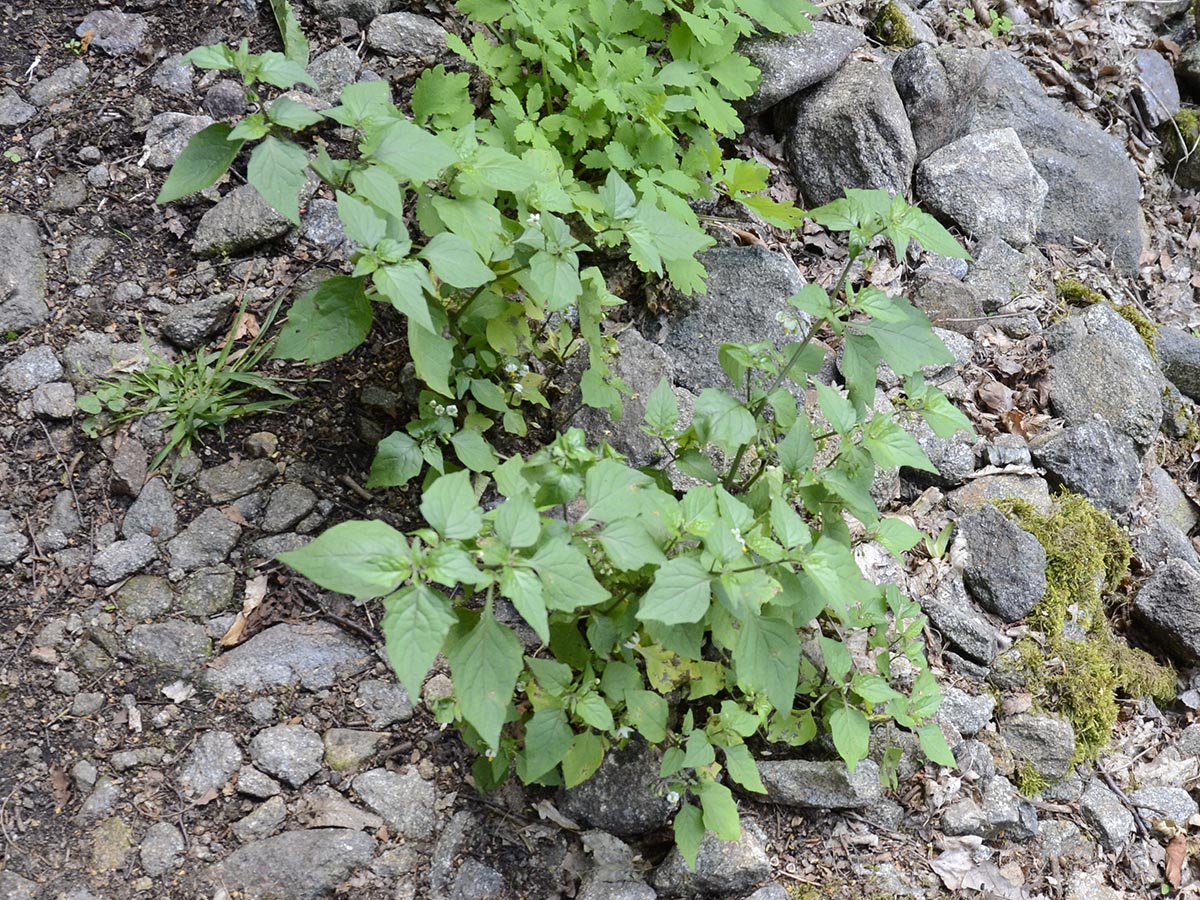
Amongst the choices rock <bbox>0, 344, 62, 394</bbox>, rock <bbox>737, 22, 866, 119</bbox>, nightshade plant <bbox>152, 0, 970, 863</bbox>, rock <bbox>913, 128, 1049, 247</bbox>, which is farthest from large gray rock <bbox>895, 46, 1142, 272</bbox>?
rock <bbox>0, 344, 62, 394</bbox>

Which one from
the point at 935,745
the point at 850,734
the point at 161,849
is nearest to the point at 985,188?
the point at 935,745

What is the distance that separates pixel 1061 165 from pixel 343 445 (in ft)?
13.3

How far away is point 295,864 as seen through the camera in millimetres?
2404

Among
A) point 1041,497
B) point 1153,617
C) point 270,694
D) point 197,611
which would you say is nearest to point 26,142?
point 197,611

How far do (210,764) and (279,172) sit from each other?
156 centimetres

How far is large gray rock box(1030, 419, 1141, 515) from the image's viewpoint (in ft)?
12.4

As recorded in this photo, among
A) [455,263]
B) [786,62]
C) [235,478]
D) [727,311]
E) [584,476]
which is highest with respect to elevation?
[786,62]

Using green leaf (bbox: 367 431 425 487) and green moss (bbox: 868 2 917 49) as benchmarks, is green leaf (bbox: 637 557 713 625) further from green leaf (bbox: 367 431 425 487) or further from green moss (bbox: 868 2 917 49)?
green moss (bbox: 868 2 917 49)

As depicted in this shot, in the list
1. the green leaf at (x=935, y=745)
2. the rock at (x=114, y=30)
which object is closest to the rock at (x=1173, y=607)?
the green leaf at (x=935, y=745)

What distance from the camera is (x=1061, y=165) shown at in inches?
196

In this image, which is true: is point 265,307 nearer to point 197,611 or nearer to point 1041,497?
point 197,611

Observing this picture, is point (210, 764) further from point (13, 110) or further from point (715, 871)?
point (13, 110)

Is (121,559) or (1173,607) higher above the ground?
(1173,607)

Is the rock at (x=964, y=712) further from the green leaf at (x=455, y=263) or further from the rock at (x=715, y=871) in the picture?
the green leaf at (x=455, y=263)
